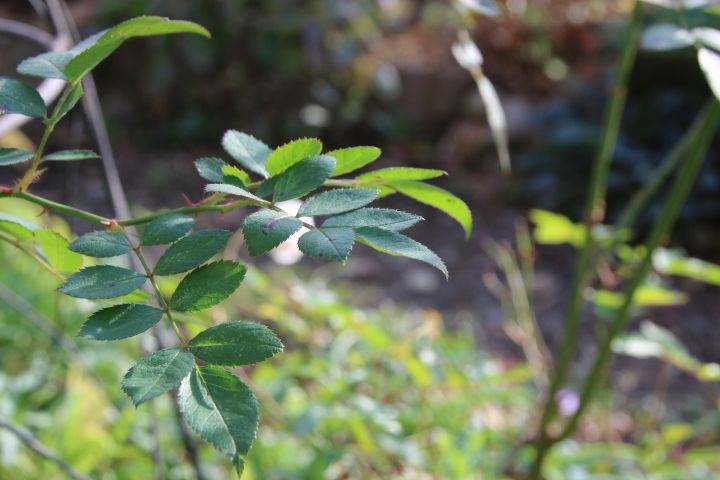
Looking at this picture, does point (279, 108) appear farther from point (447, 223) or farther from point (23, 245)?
point (23, 245)

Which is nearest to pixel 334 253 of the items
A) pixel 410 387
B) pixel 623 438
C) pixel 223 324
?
pixel 223 324

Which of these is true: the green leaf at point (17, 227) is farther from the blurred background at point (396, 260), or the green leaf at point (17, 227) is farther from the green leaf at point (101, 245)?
the blurred background at point (396, 260)

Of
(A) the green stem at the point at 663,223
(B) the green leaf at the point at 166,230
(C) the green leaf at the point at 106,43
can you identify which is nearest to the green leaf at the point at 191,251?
(B) the green leaf at the point at 166,230

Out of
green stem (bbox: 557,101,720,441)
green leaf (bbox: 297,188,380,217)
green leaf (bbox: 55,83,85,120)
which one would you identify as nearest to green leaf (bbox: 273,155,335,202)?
green leaf (bbox: 297,188,380,217)

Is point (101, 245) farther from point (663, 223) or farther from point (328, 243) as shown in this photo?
point (663, 223)

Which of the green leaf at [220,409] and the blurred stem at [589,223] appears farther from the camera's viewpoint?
the blurred stem at [589,223]

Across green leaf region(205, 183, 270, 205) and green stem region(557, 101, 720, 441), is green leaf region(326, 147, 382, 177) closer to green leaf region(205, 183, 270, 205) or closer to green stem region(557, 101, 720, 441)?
green leaf region(205, 183, 270, 205)
